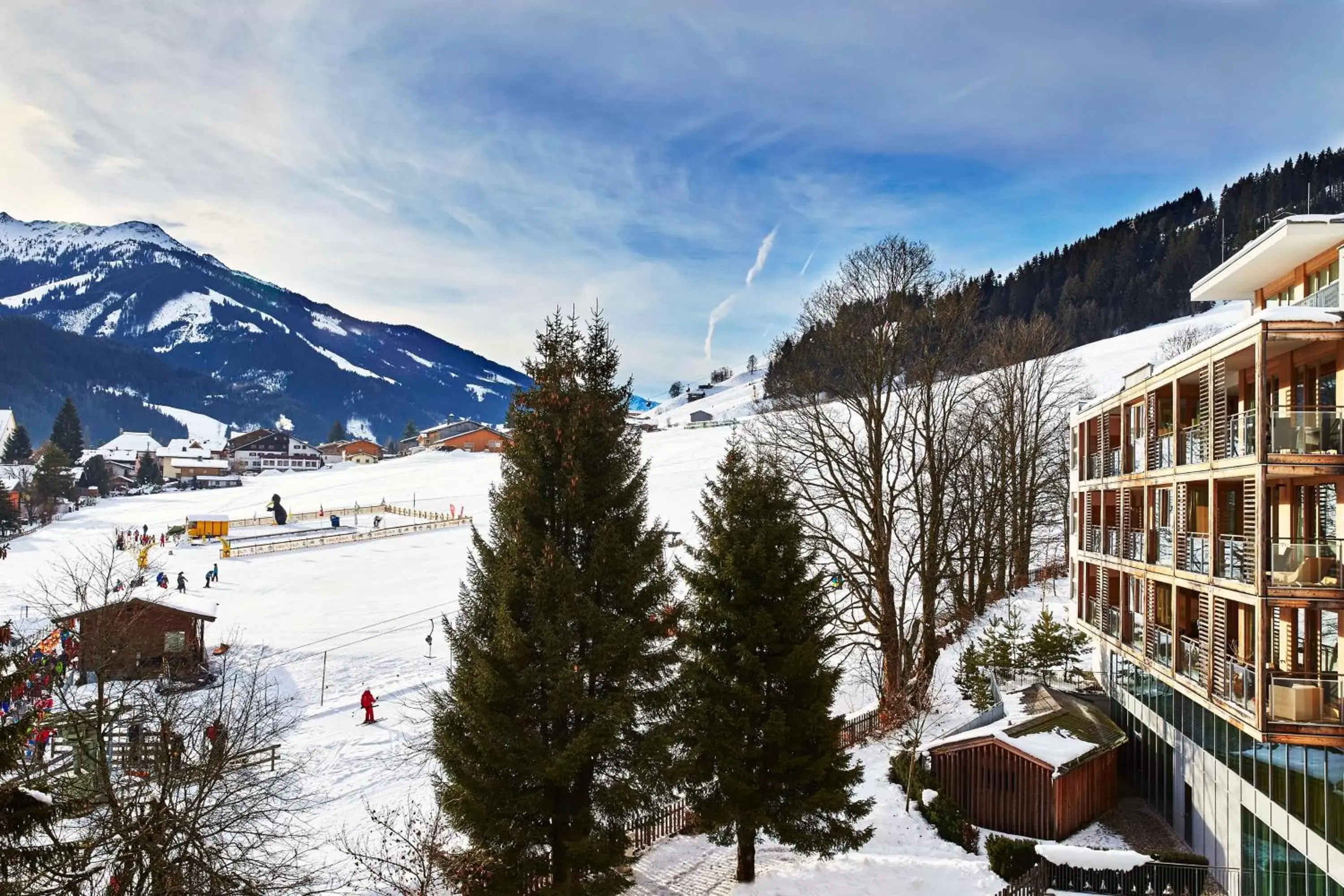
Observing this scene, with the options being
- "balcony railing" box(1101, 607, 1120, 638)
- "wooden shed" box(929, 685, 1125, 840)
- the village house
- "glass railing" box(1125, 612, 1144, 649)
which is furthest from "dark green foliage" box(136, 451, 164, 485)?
"glass railing" box(1125, 612, 1144, 649)

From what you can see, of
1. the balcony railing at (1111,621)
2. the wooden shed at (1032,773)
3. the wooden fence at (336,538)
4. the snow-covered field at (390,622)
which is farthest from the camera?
the wooden fence at (336,538)

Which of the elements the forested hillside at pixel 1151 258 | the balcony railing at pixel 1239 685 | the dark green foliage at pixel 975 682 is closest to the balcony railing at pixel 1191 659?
the balcony railing at pixel 1239 685

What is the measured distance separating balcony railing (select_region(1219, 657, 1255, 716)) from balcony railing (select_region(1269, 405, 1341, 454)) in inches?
145

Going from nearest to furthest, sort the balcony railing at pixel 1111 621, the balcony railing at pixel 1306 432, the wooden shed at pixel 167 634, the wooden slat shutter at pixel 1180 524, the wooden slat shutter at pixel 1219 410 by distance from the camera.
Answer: the balcony railing at pixel 1306 432, the wooden slat shutter at pixel 1219 410, the wooden slat shutter at pixel 1180 524, the balcony railing at pixel 1111 621, the wooden shed at pixel 167 634

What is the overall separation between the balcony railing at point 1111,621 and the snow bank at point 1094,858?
263 inches

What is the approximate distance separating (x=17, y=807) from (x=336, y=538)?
53955mm

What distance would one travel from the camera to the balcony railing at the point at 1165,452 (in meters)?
16.6

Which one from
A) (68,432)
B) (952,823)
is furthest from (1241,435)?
(68,432)

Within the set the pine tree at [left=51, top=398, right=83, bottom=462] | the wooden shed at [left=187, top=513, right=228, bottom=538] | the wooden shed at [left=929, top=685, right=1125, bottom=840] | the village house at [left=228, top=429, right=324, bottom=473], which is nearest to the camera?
the wooden shed at [left=929, top=685, right=1125, bottom=840]

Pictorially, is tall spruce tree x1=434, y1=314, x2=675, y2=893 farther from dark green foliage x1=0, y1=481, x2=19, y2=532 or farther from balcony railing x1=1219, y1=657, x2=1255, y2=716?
dark green foliage x1=0, y1=481, x2=19, y2=532

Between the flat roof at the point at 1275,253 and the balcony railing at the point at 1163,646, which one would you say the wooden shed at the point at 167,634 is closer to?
the balcony railing at the point at 1163,646

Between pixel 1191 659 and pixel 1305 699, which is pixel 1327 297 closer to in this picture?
pixel 1191 659

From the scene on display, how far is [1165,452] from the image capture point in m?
17.2

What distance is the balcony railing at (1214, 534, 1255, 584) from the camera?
13016 mm
